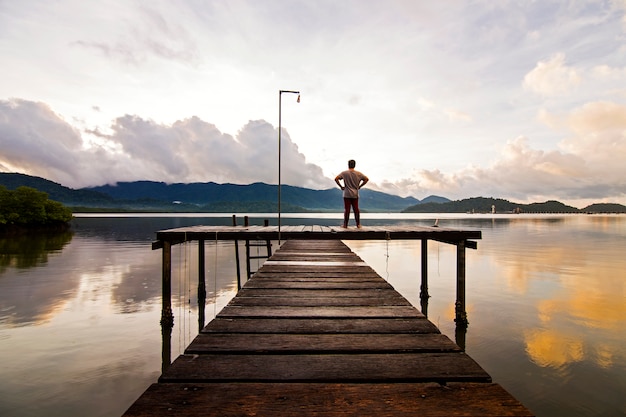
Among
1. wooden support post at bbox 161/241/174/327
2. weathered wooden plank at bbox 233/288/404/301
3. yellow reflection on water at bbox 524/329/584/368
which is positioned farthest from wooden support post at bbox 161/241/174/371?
yellow reflection on water at bbox 524/329/584/368

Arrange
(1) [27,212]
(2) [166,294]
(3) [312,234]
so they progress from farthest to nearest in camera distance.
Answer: (1) [27,212] → (2) [166,294] → (3) [312,234]

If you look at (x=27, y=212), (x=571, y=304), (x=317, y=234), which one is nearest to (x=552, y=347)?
(x=571, y=304)

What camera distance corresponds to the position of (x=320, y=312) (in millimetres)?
6098

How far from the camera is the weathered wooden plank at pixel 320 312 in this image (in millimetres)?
5875

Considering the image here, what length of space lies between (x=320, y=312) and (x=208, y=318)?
10.3 metres

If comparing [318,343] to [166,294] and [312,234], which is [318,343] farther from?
[166,294]

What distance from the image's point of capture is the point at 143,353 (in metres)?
10.8

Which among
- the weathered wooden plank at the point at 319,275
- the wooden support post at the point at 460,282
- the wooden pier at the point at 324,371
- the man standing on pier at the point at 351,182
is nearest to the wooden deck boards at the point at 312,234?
the wooden support post at the point at 460,282

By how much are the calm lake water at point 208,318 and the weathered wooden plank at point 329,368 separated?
5.37m

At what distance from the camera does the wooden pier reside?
3.08 m

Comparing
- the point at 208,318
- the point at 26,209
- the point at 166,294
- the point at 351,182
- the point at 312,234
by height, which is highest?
the point at 351,182

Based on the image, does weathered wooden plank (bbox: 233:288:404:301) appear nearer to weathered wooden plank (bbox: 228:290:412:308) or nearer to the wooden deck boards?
weathered wooden plank (bbox: 228:290:412:308)

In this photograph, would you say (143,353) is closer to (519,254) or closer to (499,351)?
(499,351)

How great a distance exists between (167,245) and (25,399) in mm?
5549
